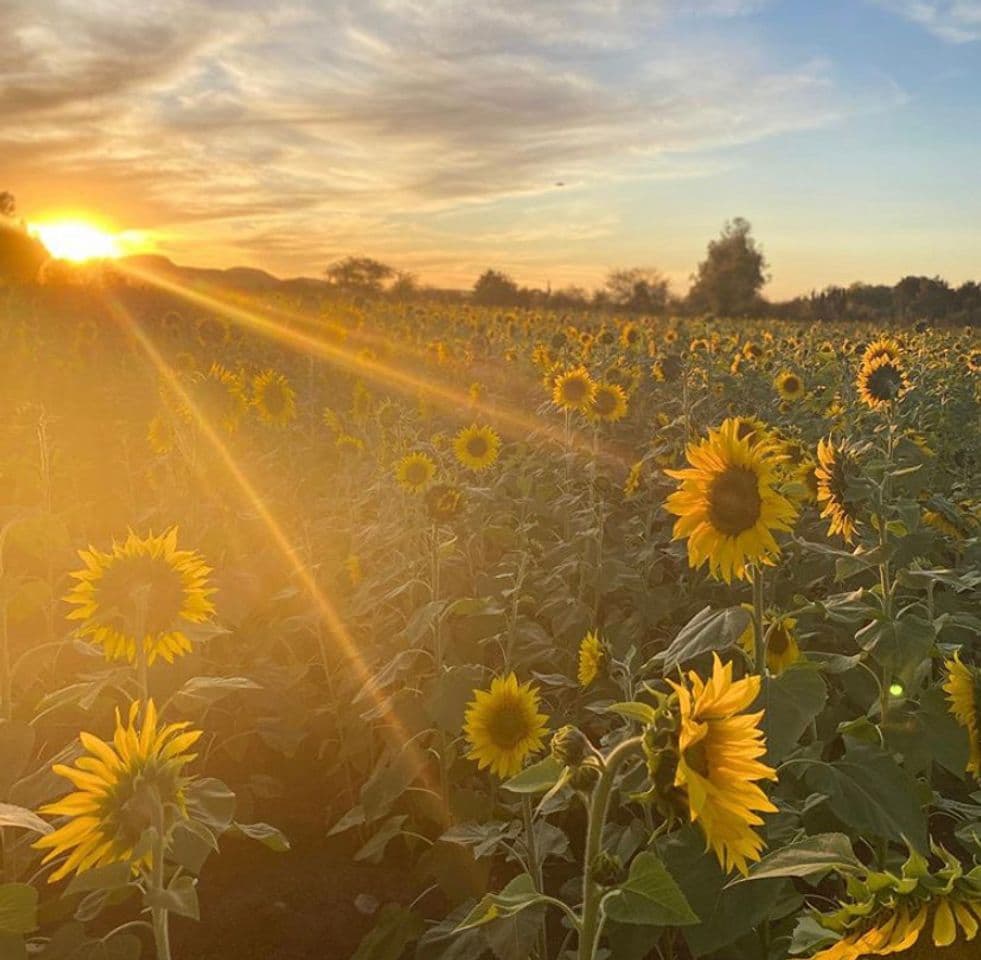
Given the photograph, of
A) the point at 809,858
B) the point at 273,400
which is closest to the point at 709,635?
the point at 809,858

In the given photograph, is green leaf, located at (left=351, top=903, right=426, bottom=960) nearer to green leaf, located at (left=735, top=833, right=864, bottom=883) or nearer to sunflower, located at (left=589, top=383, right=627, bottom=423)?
green leaf, located at (left=735, top=833, right=864, bottom=883)

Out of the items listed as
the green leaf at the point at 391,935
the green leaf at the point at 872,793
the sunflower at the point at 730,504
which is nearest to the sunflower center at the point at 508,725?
the green leaf at the point at 391,935

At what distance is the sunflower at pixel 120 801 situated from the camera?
5.55ft

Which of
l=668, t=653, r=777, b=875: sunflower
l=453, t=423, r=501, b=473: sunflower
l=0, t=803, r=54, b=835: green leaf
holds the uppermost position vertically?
l=453, t=423, r=501, b=473: sunflower

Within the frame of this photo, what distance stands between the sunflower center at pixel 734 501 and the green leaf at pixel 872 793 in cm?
64

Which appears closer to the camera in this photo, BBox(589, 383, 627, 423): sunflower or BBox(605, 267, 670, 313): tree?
BBox(589, 383, 627, 423): sunflower

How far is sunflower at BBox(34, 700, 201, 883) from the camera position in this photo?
1690 mm

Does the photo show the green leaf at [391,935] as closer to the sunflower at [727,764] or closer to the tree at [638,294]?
the sunflower at [727,764]

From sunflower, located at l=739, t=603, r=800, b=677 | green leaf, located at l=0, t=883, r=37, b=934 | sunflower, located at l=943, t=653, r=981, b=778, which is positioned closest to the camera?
green leaf, located at l=0, t=883, r=37, b=934

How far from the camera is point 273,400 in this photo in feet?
21.9

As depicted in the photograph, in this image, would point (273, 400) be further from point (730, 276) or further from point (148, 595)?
point (730, 276)

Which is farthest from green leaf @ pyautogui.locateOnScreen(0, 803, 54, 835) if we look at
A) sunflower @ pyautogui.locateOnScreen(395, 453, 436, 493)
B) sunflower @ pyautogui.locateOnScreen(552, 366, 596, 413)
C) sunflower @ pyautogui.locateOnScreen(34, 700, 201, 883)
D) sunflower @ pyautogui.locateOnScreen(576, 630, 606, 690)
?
sunflower @ pyautogui.locateOnScreen(552, 366, 596, 413)

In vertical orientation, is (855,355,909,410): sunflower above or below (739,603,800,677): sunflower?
above

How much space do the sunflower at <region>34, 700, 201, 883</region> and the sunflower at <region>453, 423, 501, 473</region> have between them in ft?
13.4
